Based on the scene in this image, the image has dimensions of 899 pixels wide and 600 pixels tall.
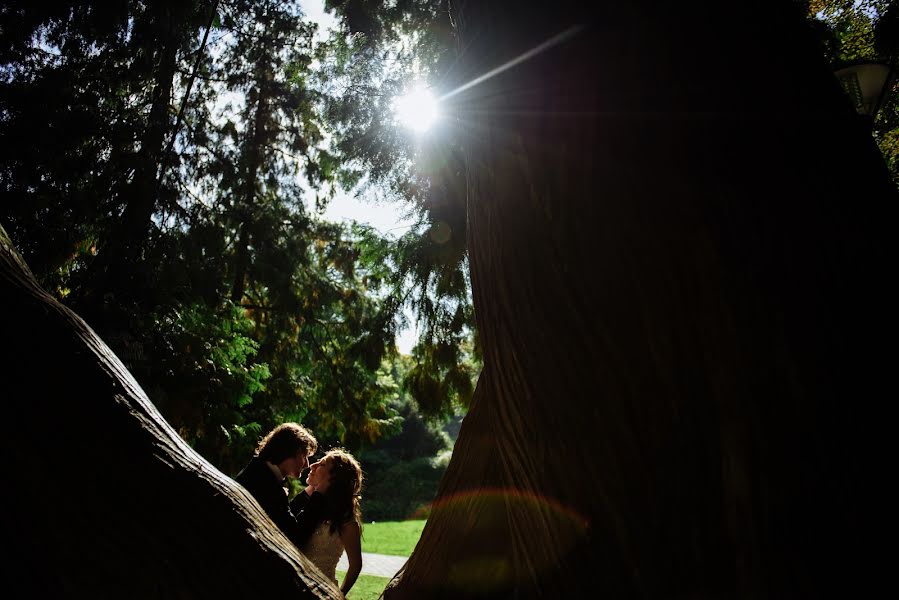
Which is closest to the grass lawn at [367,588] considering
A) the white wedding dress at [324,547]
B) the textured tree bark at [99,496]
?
the white wedding dress at [324,547]

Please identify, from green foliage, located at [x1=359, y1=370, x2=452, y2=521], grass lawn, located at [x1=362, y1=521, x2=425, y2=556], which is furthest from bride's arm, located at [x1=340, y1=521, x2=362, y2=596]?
green foliage, located at [x1=359, y1=370, x2=452, y2=521]

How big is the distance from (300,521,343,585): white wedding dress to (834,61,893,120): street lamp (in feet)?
19.0

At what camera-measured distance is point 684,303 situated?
35.2 inches

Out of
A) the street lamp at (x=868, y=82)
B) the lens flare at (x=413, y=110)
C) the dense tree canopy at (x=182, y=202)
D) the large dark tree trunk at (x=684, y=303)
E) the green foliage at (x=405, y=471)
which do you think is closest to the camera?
the large dark tree trunk at (x=684, y=303)

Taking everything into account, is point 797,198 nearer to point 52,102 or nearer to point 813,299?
point 813,299

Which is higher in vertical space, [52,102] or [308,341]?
[52,102]

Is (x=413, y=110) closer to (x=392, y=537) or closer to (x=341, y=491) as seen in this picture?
(x=341, y=491)

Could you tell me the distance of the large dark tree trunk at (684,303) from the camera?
787mm

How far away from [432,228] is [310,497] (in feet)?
10.2

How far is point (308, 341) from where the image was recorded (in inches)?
496

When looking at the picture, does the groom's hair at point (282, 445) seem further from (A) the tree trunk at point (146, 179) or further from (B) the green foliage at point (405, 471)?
(B) the green foliage at point (405, 471)

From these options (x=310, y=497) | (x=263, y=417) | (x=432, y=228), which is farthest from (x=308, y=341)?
(x=310, y=497)

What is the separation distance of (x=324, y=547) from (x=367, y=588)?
249 inches

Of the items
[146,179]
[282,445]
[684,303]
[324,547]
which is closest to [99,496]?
[684,303]
